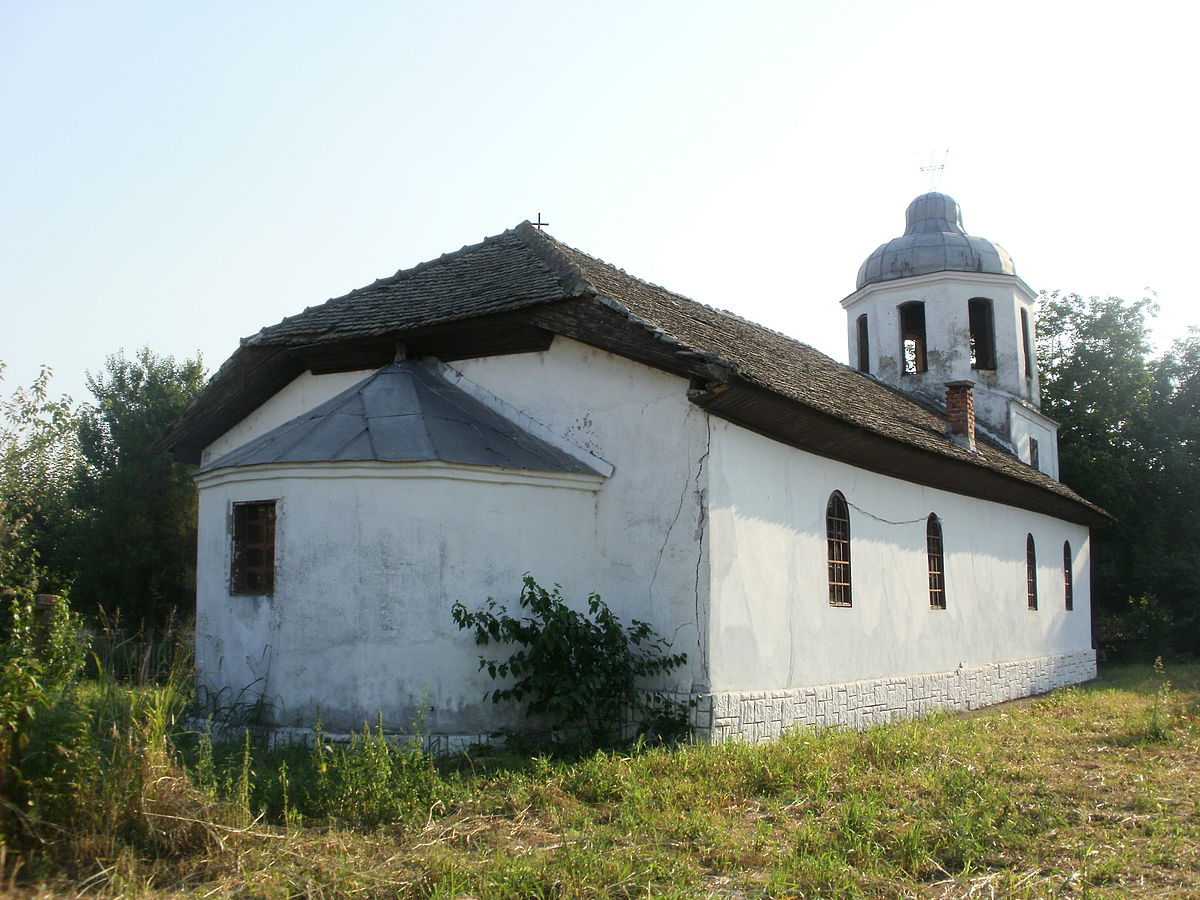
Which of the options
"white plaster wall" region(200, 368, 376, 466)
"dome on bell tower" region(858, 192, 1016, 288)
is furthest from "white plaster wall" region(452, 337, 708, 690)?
"dome on bell tower" region(858, 192, 1016, 288)

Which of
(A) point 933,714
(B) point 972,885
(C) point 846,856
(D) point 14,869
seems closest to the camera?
(D) point 14,869

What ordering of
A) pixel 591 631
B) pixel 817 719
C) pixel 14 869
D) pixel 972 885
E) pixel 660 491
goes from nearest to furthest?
1. pixel 14 869
2. pixel 972 885
3. pixel 591 631
4. pixel 660 491
5. pixel 817 719

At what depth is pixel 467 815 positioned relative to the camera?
7.43 meters

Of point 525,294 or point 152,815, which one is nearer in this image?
point 152,815

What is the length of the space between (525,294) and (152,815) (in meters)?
6.77

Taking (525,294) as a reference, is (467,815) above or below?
below

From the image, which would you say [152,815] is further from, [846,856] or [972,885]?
[972,885]

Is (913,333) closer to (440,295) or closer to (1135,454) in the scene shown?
(1135,454)

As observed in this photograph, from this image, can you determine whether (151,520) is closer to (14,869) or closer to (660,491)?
(660,491)

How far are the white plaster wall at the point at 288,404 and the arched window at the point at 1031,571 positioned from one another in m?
13.4

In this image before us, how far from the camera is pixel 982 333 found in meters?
23.4

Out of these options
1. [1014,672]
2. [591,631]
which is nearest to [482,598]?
[591,631]

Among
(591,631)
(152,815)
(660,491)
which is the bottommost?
(152,815)

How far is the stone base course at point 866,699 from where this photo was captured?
34.3 feet
